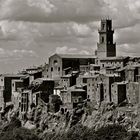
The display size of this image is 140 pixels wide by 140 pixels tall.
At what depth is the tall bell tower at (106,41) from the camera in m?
123

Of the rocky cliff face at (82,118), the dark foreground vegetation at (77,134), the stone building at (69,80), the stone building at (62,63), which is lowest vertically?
the dark foreground vegetation at (77,134)

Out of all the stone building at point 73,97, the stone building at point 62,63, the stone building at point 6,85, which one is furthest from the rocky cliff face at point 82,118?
the stone building at point 62,63

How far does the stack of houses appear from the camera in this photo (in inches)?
3767

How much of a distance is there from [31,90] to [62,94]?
6.73 meters

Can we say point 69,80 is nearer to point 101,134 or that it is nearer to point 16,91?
point 16,91

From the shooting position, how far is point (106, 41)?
124 metres

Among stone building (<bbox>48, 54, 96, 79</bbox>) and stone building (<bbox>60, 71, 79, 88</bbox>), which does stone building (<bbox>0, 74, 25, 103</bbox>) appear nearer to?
stone building (<bbox>48, 54, 96, 79</bbox>)

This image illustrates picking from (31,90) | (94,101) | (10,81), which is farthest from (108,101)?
(10,81)

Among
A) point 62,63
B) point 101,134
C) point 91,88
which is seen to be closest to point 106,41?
point 62,63

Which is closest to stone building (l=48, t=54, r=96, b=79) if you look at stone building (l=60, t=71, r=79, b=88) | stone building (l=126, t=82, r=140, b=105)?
stone building (l=60, t=71, r=79, b=88)

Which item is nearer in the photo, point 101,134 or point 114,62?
point 101,134

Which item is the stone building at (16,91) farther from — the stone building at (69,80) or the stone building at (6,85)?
the stone building at (69,80)

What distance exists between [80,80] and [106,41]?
2135 cm

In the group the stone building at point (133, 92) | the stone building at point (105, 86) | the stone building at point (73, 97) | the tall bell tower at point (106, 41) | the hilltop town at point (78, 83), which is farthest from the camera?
the tall bell tower at point (106, 41)
